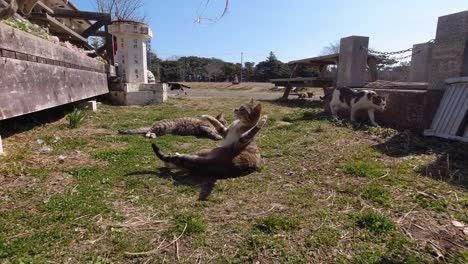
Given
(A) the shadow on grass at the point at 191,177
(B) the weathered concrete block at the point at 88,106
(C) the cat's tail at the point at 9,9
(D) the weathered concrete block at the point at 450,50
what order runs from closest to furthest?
(C) the cat's tail at the point at 9,9
(A) the shadow on grass at the point at 191,177
(D) the weathered concrete block at the point at 450,50
(B) the weathered concrete block at the point at 88,106

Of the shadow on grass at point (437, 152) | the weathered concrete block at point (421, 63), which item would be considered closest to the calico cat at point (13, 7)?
the shadow on grass at point (437, 152)

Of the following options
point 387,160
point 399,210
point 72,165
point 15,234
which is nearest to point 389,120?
point 387,160

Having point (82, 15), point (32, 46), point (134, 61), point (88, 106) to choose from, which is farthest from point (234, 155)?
point (82, 15)

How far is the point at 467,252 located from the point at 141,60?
11.4 meters

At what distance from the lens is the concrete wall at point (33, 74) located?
3471 millimetres

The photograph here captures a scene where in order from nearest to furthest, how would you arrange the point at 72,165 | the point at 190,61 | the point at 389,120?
the point at 72,165
the point at 389,120
the point at 190,61

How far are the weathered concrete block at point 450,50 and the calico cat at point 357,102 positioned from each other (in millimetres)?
1032

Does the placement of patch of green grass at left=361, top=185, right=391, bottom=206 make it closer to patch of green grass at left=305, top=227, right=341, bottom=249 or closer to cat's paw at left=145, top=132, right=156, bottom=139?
patch of green grass at left=305, top=227, right=341, bottom=249

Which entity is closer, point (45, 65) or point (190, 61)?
point (45, 65)

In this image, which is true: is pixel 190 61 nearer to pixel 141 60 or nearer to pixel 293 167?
pixel 141 60

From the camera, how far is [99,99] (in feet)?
33.6

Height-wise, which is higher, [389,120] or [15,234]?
[389,120]

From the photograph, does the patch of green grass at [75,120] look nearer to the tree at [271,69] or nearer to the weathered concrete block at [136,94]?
the weathered concrete block at [136,94]

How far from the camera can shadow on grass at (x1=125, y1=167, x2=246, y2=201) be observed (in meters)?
3.07
